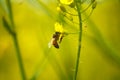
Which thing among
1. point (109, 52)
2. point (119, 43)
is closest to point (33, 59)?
point (119, 43)

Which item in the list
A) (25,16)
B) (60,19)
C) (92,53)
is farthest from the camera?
(25,16)

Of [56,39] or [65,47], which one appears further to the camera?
[65,47]

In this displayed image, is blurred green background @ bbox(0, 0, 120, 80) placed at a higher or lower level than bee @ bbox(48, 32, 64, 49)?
lower

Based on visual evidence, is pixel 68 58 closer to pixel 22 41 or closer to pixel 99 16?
pixel 99 16

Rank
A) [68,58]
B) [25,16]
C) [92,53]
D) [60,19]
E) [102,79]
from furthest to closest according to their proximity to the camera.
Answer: [25,16] < [92,53] < [102,79] < [68,58] < [60,19]

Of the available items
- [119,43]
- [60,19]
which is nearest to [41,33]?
[60,19]

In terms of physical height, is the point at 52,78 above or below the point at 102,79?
below

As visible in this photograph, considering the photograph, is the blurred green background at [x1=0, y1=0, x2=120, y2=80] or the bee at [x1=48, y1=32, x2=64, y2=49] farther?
the blurred green background at [x1=0, y1=0, x2=120, y2=80]

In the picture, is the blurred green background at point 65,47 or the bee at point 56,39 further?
the blurred green background at point 65,47

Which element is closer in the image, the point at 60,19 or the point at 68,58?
the point at 60,19

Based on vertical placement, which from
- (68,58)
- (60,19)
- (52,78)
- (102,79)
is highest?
(60,19)

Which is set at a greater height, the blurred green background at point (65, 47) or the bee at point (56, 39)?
the bee at point (56, 39)
